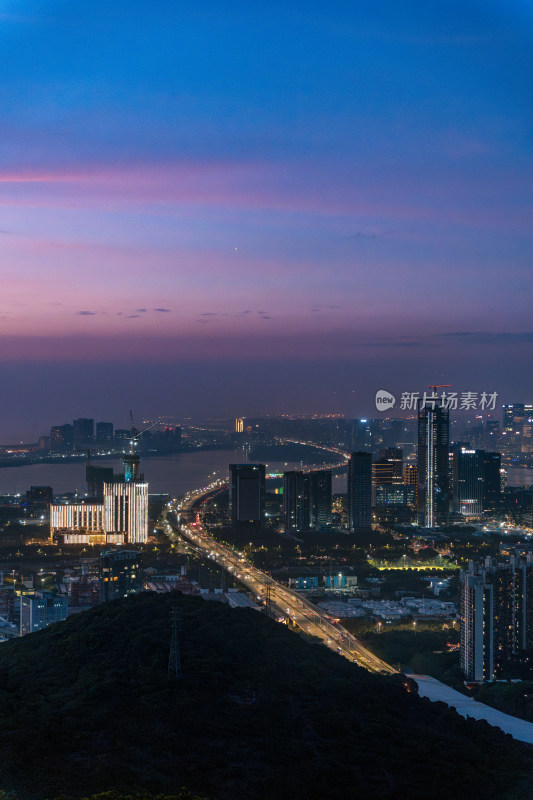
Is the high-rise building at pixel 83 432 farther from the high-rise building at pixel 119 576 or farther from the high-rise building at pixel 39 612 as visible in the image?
the high-rise building at pixel 39 612

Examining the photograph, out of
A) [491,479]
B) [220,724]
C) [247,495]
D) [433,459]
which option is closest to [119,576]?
[220,724]

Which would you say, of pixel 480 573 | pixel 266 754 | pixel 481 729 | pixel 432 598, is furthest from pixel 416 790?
pixel 432 598

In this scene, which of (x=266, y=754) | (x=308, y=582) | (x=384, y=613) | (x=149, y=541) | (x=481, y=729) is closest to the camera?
(x=266, y=754)

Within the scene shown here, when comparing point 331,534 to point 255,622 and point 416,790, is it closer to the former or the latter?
point 255,622

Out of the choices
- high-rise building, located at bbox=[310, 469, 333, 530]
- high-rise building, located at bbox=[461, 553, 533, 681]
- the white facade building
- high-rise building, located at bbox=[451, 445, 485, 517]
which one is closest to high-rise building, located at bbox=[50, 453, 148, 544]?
the white facade building

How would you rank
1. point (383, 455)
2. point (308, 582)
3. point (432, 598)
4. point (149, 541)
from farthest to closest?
1. point (383, 455)
2. point (149, 541)
3. point (308, 582)
4. point (432, 598)

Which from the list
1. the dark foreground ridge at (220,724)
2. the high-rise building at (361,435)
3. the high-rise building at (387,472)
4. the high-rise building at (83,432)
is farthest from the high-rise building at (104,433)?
the dark foreground ridge at (220,724)

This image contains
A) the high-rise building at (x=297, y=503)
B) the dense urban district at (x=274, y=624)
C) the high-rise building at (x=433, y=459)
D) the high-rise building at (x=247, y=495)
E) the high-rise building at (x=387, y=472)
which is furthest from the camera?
the high-rise building at (x=387, y=472)
